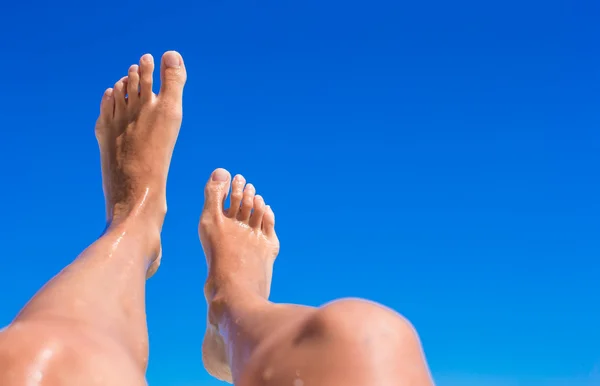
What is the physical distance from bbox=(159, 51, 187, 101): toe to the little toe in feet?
1.92

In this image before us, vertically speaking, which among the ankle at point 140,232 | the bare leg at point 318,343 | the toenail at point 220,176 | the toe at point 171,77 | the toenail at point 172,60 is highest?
the toenail at point 172,60

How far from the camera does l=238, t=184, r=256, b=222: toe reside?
277 centimetres

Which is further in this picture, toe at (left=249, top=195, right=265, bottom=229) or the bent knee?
toe at (left=249, top=195, right=265, bottom=229)

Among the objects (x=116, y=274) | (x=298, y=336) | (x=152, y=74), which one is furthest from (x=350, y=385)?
(x=152, y=74)

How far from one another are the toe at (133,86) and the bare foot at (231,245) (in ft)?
1.51

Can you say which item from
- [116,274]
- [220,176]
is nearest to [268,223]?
[220,176]

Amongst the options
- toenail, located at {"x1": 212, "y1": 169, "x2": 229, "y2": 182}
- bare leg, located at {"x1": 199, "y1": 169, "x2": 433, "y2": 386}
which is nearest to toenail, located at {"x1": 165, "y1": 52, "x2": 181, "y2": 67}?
toenail, located at {"x1": 212, "y1": 169, "x2": 229, "y2": 182}

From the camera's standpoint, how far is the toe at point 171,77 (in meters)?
2.60

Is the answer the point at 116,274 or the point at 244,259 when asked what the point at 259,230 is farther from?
the point at 116,274

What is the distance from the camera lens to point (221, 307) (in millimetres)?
1907

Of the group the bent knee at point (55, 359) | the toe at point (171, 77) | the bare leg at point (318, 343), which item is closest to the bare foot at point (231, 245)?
the bare leg at point (318, 343)

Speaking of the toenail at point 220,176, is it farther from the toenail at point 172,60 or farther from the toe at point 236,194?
the toenail at point 172,60

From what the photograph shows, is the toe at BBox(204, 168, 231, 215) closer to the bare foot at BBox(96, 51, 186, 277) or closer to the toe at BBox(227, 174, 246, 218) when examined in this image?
the toe at BBox(227, 174, 246, 218)

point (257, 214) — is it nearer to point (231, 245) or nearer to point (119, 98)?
point (231, 245)
